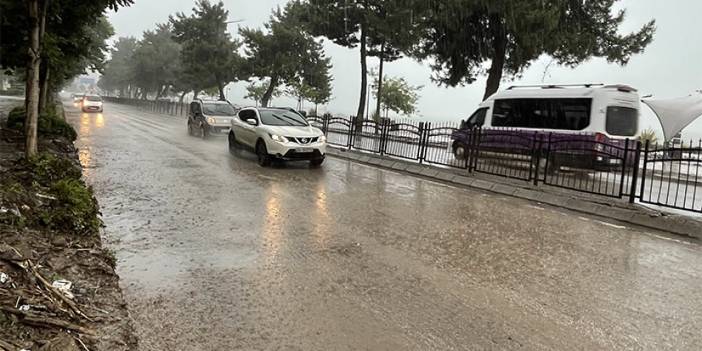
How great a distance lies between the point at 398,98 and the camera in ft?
177

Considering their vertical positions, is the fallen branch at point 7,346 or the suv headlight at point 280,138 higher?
the suv headlight at point 280,138

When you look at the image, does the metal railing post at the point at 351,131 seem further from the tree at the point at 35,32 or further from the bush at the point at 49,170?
the bush at the point at 49,170

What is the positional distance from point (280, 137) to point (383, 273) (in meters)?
8.51

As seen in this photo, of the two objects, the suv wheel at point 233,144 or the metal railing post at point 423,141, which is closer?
the metal railing post at point 423,141

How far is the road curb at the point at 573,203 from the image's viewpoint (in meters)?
8.62

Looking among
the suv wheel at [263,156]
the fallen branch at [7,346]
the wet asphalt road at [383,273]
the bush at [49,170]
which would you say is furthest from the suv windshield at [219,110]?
the fallen branch at [7,346]

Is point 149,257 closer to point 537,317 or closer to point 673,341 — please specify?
point 537,317

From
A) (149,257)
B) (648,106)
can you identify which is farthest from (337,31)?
(149,257)

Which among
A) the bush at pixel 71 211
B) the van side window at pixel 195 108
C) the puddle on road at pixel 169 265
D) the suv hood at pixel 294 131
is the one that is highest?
the van side window at pixel 195 108

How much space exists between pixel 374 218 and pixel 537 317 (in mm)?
3829

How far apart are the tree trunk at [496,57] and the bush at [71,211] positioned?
20.1m

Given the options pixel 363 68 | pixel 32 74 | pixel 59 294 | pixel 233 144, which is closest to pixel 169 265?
pixel 59 294

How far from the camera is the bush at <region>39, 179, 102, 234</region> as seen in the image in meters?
5.40

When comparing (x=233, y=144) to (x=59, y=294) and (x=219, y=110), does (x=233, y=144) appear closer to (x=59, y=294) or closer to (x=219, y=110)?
(x=219, y=110)
